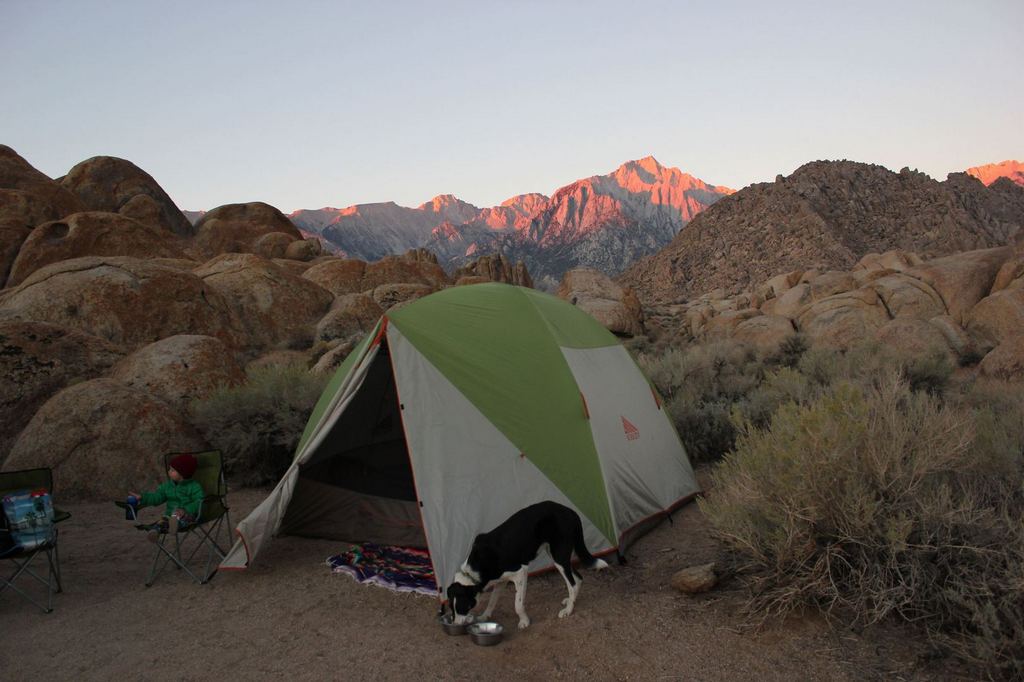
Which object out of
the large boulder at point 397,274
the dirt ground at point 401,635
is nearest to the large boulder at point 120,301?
the large boulder at point 397,274

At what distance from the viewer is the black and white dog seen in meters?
4.52

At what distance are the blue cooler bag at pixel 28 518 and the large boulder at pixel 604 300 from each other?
1420 centimetres

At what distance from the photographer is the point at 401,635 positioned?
462cm

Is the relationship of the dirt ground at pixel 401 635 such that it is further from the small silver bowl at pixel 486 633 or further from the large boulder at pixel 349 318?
the large boulder at pixel 349 318

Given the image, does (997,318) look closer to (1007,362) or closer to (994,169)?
(1007,362)

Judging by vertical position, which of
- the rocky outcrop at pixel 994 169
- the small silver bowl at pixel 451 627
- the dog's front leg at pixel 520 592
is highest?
the rocky outcrop at pixel 994 169

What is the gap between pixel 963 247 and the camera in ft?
146

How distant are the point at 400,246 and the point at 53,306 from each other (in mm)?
109618

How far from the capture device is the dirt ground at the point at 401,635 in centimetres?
389

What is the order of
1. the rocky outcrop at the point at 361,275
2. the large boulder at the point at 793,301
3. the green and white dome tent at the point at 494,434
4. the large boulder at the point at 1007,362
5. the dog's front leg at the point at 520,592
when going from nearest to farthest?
the dog's front leg at the point at 520,592
the green and white dome tent at the point at 494,434
the large boulder at the point at 1007,362
the large boulder at the point at 793,301
the rocky outcrop at the point at 361,275

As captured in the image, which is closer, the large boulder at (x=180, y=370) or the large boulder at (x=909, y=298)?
the large boulder at (x=180, y=370)

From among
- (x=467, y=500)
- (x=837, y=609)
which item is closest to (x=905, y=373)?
(x=837, y=609)

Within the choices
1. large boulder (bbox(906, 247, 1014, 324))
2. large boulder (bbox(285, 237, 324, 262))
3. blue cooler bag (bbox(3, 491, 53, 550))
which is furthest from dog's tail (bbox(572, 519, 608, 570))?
large boulder (bbox(285, 237, 324, 262))

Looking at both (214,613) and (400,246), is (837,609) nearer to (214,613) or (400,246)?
(214,613)
